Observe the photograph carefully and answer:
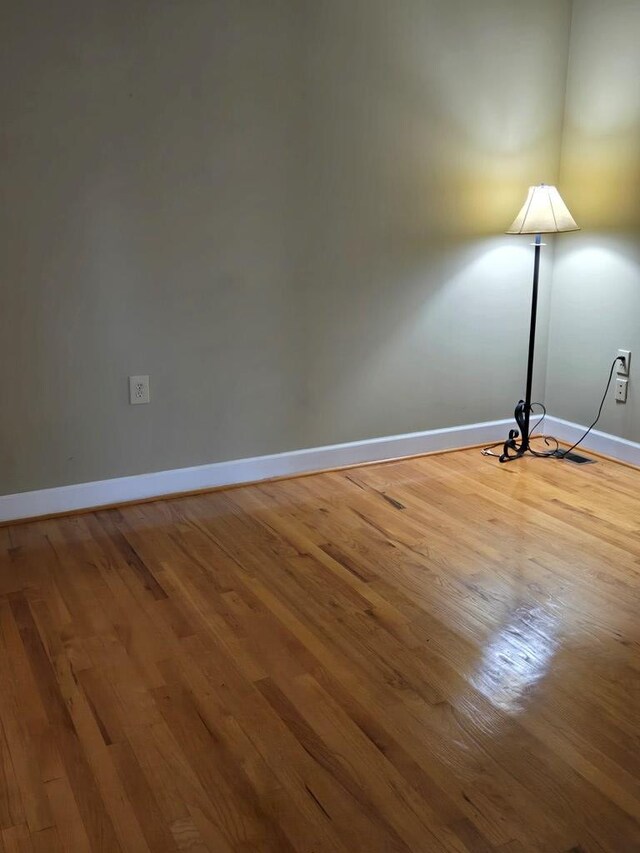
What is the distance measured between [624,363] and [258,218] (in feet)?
5.60

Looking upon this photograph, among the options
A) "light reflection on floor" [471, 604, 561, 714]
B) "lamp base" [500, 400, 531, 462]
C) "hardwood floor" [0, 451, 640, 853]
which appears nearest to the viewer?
"hardwood floor" [0, 451, 640, 853]

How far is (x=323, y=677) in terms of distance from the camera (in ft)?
6.56

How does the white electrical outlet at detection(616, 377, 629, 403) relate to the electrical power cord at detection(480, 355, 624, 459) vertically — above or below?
above

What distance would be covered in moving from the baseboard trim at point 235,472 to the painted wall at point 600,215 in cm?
47

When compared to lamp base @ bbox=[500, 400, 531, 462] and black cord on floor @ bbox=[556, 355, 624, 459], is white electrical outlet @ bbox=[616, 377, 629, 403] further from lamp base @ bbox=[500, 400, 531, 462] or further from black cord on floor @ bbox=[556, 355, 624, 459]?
lamp base @ bbox=[500, 400, 531, 462]

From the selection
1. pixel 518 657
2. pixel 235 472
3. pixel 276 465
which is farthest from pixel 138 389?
pixel 518 657

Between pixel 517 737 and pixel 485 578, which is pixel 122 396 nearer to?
pixel 485 578

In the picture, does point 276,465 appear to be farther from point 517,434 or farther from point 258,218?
point 517,434

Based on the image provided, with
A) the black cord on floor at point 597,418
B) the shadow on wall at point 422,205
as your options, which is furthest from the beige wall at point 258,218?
the black cord on floor at point 597,418

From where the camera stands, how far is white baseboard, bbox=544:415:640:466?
3600mm

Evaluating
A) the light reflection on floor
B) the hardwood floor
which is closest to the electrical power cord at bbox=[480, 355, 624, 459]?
the hardwood floor

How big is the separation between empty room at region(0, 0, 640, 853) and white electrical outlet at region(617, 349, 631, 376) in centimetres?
2

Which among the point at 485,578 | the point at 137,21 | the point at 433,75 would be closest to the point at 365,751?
the point at 485,578

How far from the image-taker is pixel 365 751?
1.73 meters
